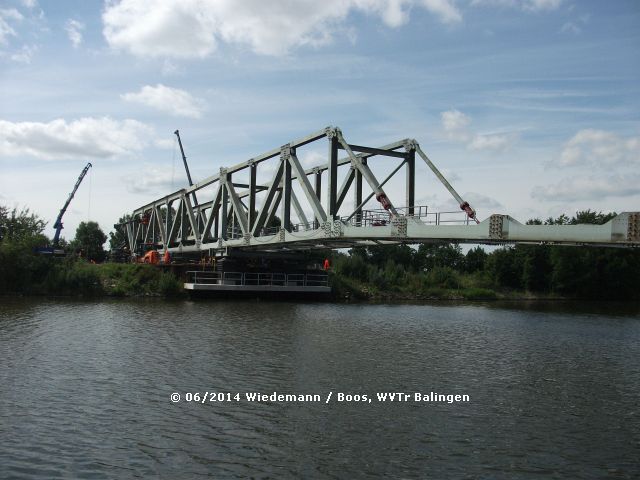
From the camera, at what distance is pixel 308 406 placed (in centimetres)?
1614

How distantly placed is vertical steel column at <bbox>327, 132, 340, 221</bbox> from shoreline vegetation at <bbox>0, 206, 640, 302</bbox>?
1551cm

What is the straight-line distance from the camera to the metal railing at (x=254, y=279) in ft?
199

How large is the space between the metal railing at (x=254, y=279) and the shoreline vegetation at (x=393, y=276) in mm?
2175

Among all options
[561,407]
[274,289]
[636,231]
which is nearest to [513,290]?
[274,289]

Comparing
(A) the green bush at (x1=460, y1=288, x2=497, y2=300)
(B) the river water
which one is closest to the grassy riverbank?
(B) the river water

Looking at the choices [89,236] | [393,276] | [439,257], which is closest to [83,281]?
[393,276]

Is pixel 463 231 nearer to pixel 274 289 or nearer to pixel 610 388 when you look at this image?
pixel 610 388

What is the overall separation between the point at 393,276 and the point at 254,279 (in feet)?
83.4

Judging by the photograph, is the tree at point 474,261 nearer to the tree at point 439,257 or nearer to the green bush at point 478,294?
the tree at point 439,257

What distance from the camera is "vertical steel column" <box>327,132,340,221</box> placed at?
44469 mm

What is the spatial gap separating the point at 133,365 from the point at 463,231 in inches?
776

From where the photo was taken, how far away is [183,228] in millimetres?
80125

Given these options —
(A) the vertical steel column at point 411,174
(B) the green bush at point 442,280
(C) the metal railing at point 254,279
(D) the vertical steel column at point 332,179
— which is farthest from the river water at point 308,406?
(B) the green bush at point 442,280

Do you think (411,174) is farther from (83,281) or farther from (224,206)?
(83,281)
